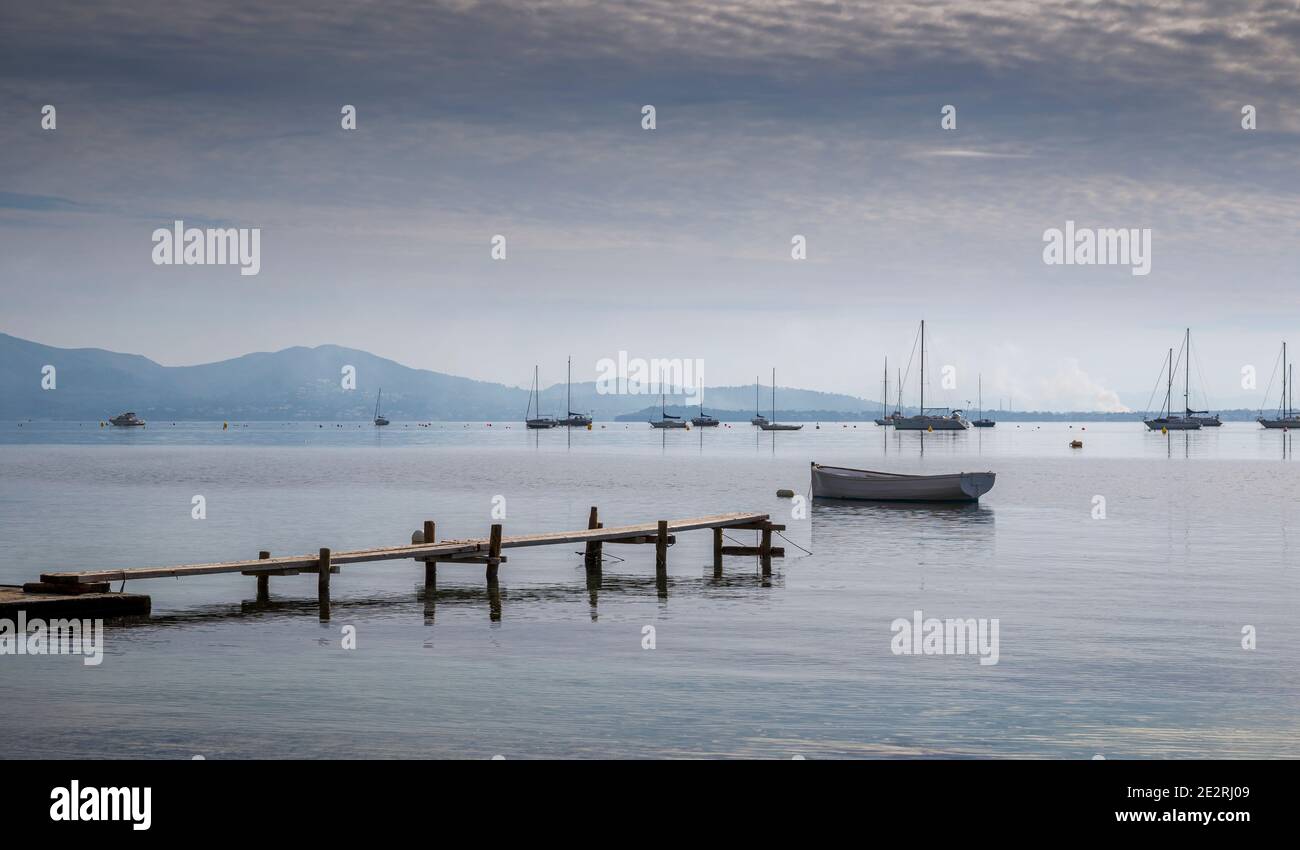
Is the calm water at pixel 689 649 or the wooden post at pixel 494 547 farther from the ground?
the wooden post at pixel 494 547

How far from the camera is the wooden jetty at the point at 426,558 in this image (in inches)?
1204

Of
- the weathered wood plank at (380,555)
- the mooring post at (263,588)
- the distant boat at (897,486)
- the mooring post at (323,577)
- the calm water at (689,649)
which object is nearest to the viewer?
the calm water at (689,649)

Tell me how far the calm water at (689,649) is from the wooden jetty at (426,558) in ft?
2.83

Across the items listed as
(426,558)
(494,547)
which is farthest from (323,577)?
(494,547)

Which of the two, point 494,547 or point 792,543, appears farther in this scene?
point 792,543

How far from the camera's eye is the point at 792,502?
81.0 meters

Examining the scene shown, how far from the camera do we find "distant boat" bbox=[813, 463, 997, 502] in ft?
240

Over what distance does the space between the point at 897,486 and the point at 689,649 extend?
158 ft

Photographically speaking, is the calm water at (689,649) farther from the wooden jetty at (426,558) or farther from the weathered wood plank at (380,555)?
the weathered wood plank at (380,555)

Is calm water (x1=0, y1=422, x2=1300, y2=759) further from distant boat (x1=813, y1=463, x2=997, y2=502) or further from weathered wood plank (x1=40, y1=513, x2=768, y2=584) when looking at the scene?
distant boat (x1=813, y1=463, x2=997, y2=502)

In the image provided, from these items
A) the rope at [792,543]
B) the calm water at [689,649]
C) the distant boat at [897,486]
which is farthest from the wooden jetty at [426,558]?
the distant boat at [897,486]

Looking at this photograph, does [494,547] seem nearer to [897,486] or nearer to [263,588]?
[263,588]

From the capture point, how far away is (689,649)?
92.5 feet
